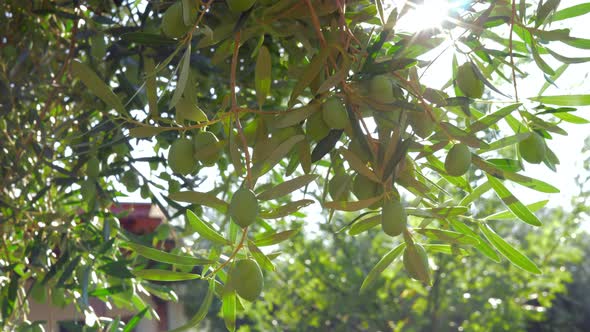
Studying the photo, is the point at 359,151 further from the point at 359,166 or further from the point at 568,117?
the point at 568,117

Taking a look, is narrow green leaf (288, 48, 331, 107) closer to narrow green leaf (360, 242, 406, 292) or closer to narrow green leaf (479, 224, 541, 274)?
narrow green leaf (360, 242, 406, 292)

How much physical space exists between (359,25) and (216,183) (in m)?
0.77

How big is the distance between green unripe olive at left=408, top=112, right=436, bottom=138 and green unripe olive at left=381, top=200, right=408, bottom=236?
90mm

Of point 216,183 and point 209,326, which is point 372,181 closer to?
point 216,183

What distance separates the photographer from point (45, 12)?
47.7 inches

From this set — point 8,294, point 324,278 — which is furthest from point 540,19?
point 324,278

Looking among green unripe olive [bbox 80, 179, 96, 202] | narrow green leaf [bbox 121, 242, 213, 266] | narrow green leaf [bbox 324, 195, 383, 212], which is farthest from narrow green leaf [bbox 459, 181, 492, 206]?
green unripe olive [bbox 80, 179, 96, 202]

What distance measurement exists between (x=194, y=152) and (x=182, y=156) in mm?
14

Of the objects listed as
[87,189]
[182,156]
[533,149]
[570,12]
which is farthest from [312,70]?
[87,189]

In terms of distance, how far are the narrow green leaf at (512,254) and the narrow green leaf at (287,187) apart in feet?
1.03

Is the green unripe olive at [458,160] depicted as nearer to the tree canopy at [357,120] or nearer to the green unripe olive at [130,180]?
the tree canopy at [357,120]

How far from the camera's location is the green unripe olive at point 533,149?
0.74 meters

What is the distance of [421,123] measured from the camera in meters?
0.70

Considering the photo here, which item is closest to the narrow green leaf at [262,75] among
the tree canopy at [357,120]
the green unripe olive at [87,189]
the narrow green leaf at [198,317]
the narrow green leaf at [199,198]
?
the tree canopy at [357,120]
